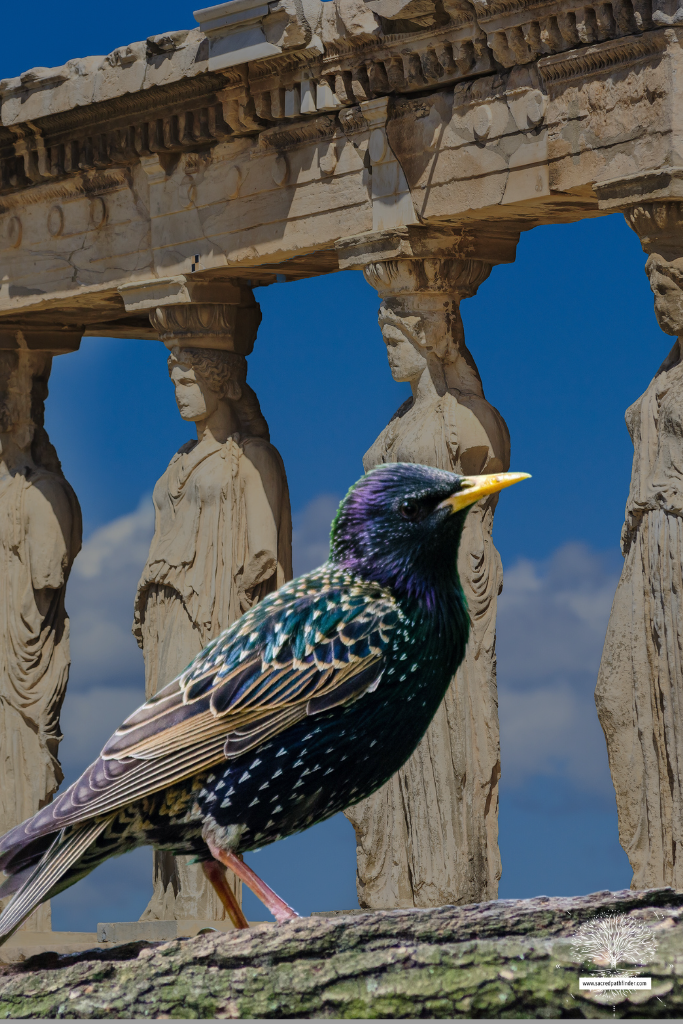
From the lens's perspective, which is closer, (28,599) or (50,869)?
(50,869)

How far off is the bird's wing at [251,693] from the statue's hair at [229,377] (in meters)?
6.62

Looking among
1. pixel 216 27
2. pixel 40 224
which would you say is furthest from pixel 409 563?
pixel 40 224

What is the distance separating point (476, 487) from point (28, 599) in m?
8.13

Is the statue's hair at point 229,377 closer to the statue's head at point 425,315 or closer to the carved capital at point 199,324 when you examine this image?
the carved capital at point 199,324

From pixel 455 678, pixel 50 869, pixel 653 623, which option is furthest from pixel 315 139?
pixel 50 869

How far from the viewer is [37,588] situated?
34.6 ft

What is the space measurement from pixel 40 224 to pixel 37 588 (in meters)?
2.33

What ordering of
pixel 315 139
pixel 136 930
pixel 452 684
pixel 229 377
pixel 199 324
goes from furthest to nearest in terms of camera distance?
pixel 229 377
pixel 199 324
pixel 136 930
pixel 315 139
pixel 452 684

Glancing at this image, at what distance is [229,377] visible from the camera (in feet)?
31.2

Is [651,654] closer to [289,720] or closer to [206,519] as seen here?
[206,519]

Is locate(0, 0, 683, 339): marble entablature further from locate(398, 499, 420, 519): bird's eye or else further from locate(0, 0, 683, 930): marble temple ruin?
locate(398, 499, 420, 519): bird's eye

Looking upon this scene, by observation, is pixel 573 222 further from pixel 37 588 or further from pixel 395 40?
pixel 37 588

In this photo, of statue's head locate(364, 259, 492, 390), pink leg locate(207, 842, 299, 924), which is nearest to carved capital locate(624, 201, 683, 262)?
statue's head locate(364, 259, 492, 390)

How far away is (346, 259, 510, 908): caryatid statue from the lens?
26.2ft
